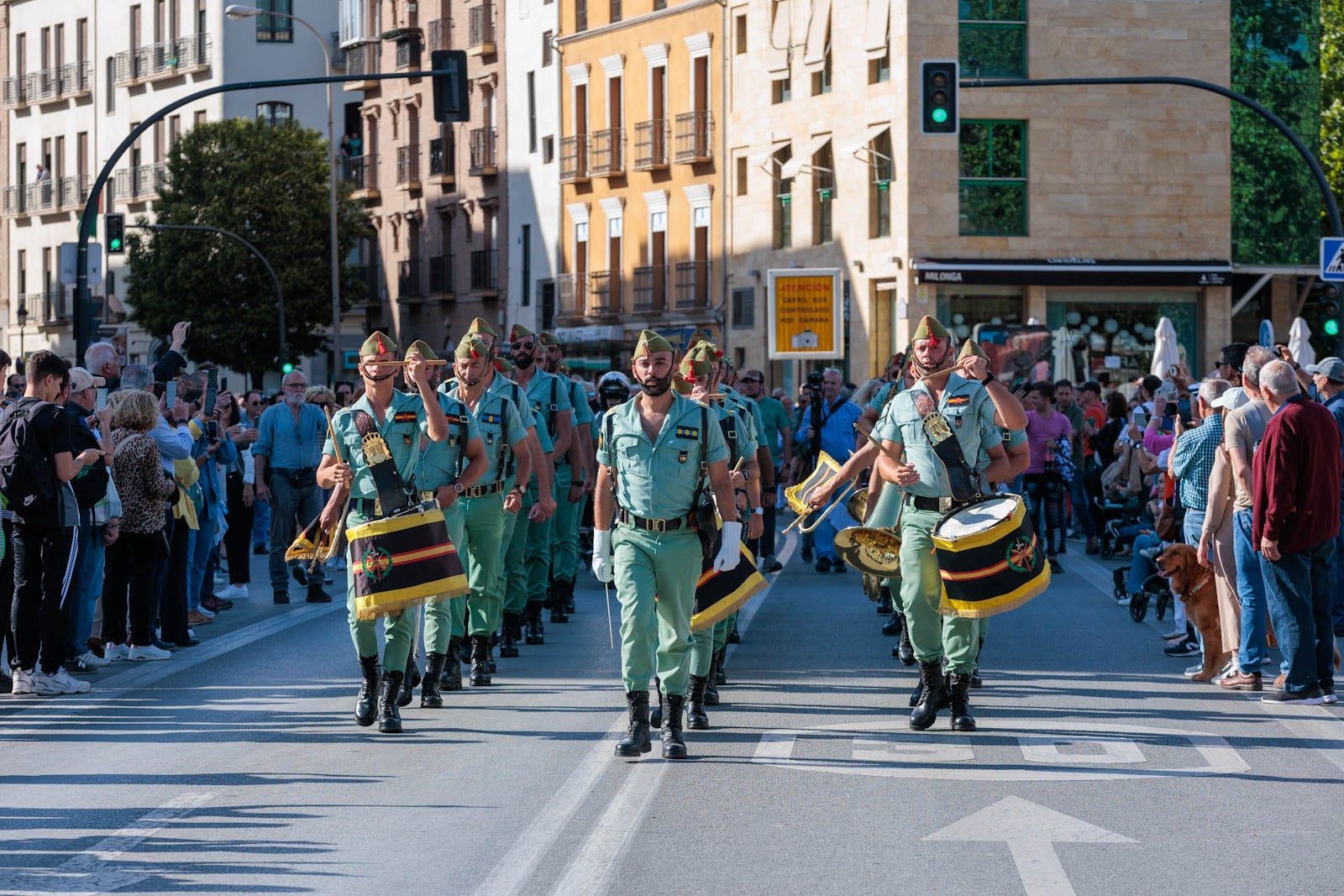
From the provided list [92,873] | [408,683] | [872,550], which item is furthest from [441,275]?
[92,873]

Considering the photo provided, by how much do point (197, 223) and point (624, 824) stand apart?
5803 cm

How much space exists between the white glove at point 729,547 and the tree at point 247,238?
5481cm

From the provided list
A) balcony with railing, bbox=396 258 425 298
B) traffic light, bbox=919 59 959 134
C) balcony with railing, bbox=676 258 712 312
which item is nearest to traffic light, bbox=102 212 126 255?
traffic light, bbox=919 59 959 134

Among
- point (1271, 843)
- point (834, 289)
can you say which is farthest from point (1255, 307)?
point (1271, 843)

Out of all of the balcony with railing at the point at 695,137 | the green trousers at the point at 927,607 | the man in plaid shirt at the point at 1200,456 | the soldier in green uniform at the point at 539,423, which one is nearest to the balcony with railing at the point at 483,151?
the balcony with railing at the point at 695,137

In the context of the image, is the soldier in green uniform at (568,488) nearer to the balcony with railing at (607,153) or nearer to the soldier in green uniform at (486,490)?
the soldier in green uniform at (486,490)

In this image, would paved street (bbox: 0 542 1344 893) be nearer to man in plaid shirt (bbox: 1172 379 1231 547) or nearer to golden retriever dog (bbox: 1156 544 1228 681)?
golden retriever dog (bbox: 1156 544 1228 681)

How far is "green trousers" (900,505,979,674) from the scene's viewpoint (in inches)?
439

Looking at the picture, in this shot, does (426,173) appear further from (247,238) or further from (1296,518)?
(1296,518)

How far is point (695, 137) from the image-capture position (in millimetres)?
51188

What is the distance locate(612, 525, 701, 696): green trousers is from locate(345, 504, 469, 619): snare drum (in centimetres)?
109

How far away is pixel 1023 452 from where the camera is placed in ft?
37.5

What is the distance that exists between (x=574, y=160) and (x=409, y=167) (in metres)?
11.0

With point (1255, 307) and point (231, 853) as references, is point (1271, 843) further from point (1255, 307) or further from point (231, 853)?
point (1255, 307)
